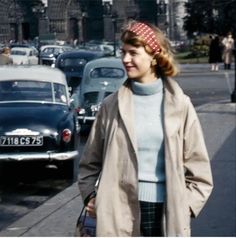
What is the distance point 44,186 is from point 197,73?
1159 inches

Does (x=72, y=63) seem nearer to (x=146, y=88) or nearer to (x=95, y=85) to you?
(x=95, y=85)

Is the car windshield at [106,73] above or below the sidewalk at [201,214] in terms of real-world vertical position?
above

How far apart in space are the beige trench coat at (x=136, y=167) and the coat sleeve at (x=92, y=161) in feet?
0.04

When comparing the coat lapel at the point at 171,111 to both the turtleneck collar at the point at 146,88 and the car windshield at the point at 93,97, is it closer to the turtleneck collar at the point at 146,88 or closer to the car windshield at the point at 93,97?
the turtleneck collar at the point at 146,88

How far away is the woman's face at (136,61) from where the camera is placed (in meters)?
4.68

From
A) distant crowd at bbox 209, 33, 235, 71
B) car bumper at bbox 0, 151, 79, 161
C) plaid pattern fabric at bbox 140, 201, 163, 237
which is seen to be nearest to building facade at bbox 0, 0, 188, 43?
car bumper at bbox 0, 151, 79, 161

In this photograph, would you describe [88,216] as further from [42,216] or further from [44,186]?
[44,186]

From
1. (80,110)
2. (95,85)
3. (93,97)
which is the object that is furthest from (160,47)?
(95,85)

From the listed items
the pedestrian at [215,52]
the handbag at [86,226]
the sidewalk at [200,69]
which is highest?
the handbag at [86,226]

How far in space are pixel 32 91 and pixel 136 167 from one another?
9.71 metres

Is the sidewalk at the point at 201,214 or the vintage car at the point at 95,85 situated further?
the vintage car at the point at 95,85

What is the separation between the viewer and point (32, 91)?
14.2 meters

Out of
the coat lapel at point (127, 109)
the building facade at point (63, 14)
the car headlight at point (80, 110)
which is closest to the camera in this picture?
the coat lapel at point (127, 109)

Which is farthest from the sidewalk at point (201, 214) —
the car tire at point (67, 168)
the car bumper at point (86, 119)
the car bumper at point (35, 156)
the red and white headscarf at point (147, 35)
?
the car bumper at point (86, 119)
